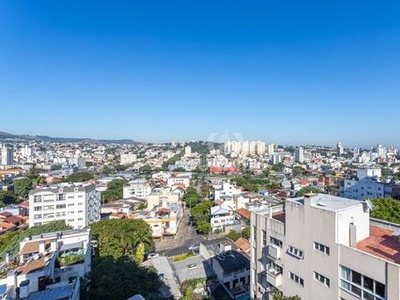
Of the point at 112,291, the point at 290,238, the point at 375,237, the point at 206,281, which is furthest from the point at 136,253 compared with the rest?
the point at 375,237

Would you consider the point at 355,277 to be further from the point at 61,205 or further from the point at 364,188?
the point at 364,188

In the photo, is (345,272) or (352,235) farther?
(352,235)

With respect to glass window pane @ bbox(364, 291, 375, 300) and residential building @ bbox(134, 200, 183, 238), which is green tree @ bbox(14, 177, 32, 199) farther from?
glass window pane @ bbox(364, 291, 375, 300)

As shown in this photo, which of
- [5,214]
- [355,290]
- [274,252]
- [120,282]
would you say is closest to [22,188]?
[5,214]

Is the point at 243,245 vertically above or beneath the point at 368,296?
beneath

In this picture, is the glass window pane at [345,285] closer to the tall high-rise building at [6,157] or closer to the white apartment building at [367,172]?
the white apartment building at [367,172]

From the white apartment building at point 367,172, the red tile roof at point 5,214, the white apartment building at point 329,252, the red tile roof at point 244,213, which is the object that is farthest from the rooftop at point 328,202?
the white apartment building at point 367,172

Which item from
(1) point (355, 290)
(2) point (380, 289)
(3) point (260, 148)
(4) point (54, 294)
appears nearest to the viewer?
(2) point (380, 289)

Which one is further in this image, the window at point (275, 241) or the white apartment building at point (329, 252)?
the window at point (275, 241)
